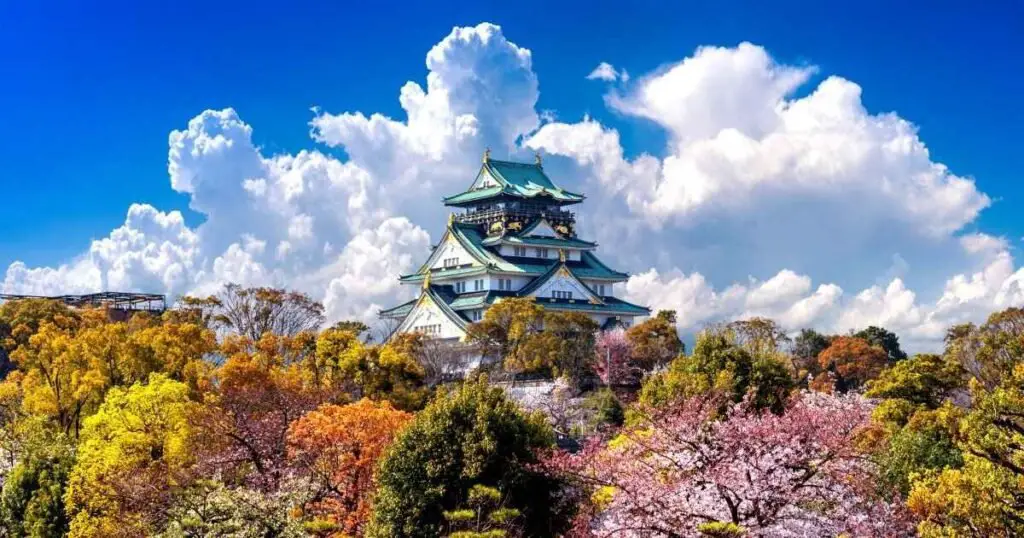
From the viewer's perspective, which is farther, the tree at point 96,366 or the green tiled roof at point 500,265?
the green tiled roof at point 500,265

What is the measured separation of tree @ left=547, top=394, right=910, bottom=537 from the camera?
2194 cm

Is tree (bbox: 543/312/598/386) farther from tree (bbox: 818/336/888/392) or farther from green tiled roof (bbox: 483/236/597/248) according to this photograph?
green tiled roof (bbox: 483/236/597/248)

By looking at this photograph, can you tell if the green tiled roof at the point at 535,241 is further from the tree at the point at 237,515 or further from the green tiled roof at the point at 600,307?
the tree at the point at 237,515

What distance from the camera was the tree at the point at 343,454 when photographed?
91.4 feet

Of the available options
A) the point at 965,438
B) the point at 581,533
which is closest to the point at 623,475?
the point at 581,533

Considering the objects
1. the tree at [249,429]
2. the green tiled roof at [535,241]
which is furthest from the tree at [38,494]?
the green tiled roof at [535,241]

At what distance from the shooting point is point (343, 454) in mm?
28531

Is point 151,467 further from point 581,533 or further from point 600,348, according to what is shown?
point 600,348

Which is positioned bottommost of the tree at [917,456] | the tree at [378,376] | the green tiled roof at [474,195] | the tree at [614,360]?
the tree at [917,456]

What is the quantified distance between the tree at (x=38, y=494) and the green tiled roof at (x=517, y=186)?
174 ft

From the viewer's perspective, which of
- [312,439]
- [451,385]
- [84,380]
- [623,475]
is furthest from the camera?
[451,385]

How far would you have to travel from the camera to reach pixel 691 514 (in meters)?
21.6

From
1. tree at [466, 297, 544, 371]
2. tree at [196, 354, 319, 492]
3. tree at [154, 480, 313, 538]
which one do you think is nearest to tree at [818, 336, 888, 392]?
tree at [466, 297, 544, 371]

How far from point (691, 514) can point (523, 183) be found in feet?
216
